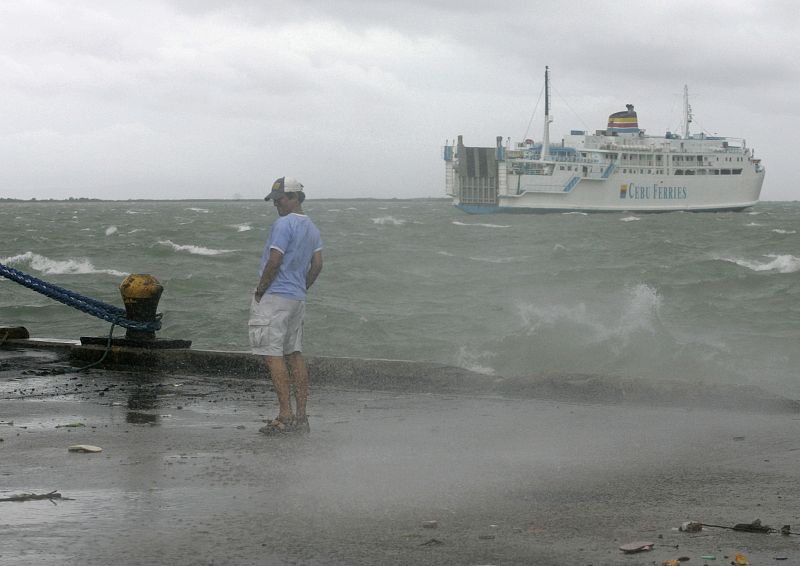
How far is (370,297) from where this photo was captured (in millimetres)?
27406

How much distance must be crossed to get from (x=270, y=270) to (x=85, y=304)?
397cm

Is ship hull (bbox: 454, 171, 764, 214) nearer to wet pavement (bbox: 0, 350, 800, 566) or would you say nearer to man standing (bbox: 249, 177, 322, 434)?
wet pavement (bbox: 0, 350, 800, 566)

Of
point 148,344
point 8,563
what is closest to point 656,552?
point 8,563

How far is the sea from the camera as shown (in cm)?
1616

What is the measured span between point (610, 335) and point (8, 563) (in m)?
14.2

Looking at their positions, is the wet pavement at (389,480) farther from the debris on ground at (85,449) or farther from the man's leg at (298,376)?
the man's leg at (298,376)

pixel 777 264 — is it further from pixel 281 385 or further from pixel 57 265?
pixel 281 385

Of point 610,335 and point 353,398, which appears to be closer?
point 353,398

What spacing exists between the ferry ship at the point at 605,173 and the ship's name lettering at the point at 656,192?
0.09 metres

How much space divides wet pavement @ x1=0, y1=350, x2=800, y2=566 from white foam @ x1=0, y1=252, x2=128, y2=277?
87.7 feet

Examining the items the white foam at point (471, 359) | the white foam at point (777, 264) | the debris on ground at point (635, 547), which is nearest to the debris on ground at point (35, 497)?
the debris on ground at point (635, 547)

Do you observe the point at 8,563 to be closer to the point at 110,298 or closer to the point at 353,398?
the point at 353,398

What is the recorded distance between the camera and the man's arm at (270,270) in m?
Result: 6.48

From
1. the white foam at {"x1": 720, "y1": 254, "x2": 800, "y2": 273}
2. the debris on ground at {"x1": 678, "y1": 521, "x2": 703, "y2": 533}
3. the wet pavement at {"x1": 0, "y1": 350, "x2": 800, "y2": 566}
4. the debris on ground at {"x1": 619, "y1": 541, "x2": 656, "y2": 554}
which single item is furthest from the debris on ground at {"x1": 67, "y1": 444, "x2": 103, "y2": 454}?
the white foam at {"x1": 720, "y1": 254, "x2": 800, "y2": 273}
